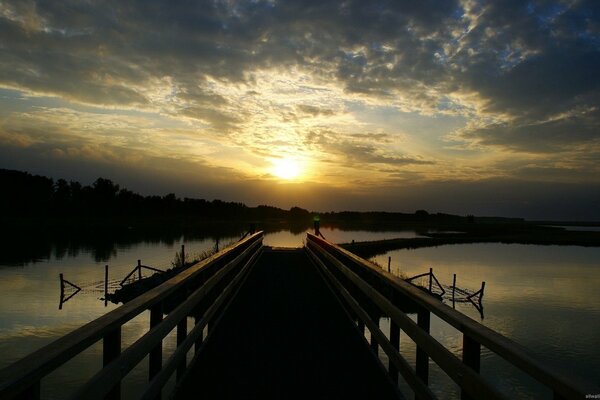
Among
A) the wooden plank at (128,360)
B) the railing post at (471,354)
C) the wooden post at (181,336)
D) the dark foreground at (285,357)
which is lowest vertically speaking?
the dark foreground at (285,357)

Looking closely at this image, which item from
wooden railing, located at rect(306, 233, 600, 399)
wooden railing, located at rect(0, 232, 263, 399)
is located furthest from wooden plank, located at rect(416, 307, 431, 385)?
wooden railing, located at rect(0, 232, 263, 399)

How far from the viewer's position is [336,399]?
4438 millimetres

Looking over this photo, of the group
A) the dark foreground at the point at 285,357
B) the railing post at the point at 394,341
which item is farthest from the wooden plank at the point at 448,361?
the dark foreground at the point at 285,357

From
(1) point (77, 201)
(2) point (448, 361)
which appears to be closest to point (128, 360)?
(2) point (448, 361)

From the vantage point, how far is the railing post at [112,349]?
9.34 ft

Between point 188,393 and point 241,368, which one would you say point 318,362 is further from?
point 188,393

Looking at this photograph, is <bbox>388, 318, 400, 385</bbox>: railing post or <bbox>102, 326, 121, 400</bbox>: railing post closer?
<bbox>102, 326, 121, 400</bbox>: railing post

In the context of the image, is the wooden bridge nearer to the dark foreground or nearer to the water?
the dark foreground

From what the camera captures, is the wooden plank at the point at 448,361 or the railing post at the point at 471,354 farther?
the railing post at the point at 471,354

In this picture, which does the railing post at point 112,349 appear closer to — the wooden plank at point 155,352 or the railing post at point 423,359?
the wooden plank at point 155,352

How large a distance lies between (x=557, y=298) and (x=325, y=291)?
27933mm

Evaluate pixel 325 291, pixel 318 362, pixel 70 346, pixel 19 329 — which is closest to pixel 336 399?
pixel 318 362

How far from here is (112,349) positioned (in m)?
2.88

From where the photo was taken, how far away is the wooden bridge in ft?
7.73
